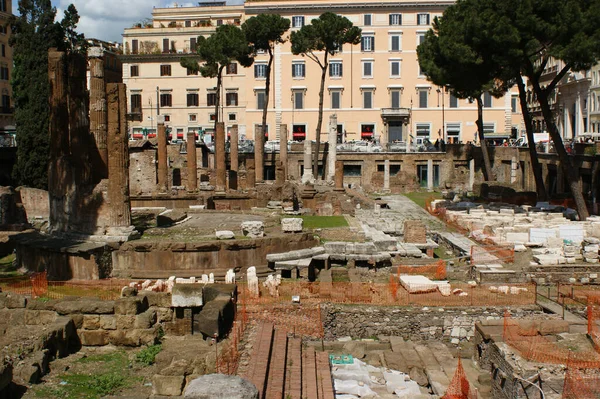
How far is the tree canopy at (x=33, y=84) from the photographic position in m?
39.9

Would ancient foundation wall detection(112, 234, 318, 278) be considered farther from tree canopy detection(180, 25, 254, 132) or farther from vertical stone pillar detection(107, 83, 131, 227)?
tree canopy detection(180, 25, 254, 132)

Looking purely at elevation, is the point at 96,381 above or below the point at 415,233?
below

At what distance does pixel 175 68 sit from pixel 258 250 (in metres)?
44.6

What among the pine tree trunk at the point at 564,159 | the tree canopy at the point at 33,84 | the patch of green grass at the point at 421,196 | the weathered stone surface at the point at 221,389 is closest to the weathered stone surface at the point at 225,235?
the weathered stone surface at the point at 221,389

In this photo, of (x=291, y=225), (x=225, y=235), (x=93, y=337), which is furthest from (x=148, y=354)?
(x=291, y=225)

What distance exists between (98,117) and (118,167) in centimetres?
186

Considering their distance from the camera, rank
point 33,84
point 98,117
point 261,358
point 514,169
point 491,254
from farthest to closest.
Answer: point 514,169, point 33,84, point 491,254, point 98,117, point 261,358

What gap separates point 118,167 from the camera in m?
21.9

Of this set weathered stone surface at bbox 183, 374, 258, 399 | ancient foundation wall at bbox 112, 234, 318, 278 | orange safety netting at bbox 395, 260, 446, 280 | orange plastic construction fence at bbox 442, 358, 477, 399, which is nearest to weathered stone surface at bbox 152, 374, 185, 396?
weathered stone surface at bbox 183, 374, 258, 399

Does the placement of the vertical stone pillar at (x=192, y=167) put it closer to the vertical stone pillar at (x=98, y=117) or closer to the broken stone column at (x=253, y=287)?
the vertical stone pillar at (x=98, y=117)

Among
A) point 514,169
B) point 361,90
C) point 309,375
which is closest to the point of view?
point 309,375

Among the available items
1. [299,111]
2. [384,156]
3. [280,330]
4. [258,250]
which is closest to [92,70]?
[258,250]

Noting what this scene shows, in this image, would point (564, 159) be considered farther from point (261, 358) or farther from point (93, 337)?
point (93, 337)

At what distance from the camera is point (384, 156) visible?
174 feet
